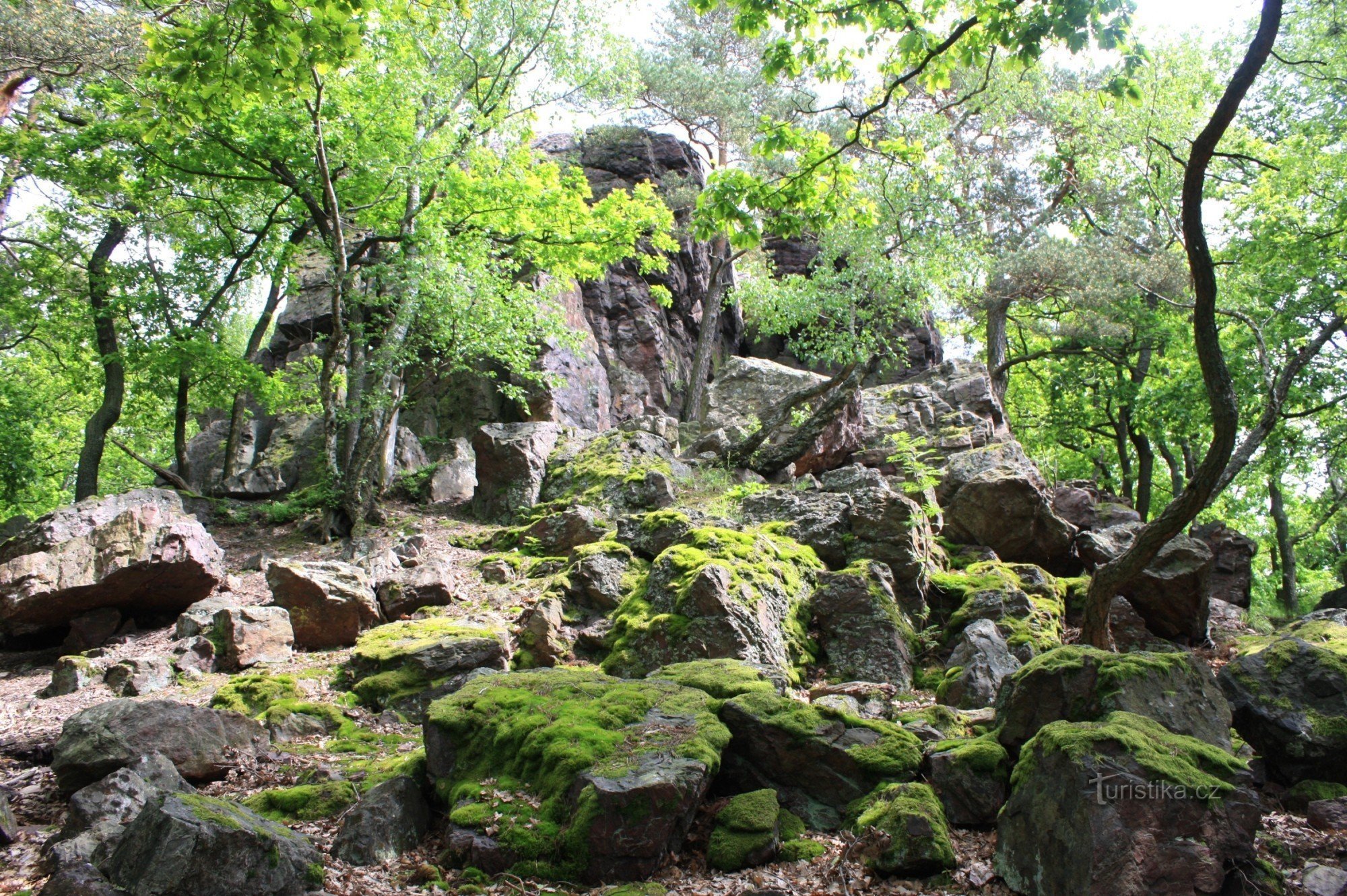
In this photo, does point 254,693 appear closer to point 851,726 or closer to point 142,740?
point 142,740

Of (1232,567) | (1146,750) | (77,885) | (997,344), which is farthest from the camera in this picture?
(997,344)

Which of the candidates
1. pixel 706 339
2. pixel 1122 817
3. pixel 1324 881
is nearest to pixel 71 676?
pixel 1122 817

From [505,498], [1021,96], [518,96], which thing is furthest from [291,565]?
[1021,96]

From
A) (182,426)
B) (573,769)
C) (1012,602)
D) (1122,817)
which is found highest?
(182,426)

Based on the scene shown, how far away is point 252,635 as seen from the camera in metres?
8.11

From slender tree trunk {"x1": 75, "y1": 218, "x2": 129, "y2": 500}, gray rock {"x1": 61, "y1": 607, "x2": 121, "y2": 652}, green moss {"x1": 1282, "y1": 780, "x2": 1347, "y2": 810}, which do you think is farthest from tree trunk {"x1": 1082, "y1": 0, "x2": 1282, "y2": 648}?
slender tree trunk {"x1": 75, "y1": 218, "x2": 129, "y2": 500}

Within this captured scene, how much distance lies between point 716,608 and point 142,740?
465 cm

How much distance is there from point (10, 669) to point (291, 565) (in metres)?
3.10

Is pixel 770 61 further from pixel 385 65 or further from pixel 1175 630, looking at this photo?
pixel 385 65

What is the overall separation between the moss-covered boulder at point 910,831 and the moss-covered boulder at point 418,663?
12.3 feet

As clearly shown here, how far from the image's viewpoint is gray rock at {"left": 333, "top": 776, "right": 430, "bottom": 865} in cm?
434

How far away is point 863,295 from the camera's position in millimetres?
19266

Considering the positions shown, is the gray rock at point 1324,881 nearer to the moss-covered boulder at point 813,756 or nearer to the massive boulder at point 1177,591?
the moss-covered boulder at point 813,756

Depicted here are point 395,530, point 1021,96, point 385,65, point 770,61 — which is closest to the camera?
point 770,61
